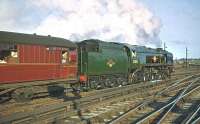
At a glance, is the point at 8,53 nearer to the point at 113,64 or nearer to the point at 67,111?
the point at 67,111

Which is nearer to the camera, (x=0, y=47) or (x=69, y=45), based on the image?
(x=0, y=47)

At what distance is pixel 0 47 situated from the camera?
54.0ft

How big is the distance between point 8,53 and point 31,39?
1.85 meters

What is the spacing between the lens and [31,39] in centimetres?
1836

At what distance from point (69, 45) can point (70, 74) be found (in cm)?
180

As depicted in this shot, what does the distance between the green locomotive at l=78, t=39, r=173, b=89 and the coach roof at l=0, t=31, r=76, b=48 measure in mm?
2506

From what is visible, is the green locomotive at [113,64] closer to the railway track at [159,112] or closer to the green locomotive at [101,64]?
the green locomotive at [101,64]

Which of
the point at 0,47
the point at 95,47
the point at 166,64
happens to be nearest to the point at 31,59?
the point at 0,47

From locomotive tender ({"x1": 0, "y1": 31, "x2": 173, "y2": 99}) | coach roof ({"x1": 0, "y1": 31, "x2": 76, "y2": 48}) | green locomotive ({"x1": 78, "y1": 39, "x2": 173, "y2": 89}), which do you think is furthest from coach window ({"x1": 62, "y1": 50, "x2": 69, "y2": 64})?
green locomotive ({"x1": 78, "y1": 39, "x2": 173, "y2": 89})

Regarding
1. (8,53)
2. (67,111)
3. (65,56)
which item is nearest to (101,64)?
(65,56)

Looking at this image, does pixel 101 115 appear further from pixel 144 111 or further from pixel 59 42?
pixel 59 42

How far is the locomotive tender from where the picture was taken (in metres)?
17.1

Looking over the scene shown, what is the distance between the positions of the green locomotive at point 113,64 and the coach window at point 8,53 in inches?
246

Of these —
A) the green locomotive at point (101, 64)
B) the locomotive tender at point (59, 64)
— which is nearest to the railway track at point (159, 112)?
the green locomotive at point (101, 64)
